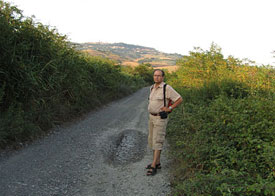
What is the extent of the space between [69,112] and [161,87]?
5739 mm

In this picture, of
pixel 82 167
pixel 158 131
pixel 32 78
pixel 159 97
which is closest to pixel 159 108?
pixel 159 97

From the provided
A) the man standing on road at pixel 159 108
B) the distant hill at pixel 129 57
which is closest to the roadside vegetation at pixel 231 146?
the man standing on road at pixel 159 108

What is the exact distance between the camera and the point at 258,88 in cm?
620

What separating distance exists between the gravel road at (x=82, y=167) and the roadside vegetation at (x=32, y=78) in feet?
1.90

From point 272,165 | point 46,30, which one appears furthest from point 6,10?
point 272,165

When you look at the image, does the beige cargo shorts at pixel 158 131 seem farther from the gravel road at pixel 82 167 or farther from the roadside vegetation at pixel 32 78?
the roadside vegetation at pixel 32 78

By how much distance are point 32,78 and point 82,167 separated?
317cm

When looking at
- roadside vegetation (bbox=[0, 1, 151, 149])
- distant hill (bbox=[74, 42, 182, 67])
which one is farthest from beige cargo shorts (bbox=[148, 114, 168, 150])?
distant hill (bbox=[74, 42, 182, 67])

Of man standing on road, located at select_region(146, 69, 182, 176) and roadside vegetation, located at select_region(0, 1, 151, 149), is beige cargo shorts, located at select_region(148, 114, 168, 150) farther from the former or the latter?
roadside vegetation, located at select_region(0, 1, 151, 149)

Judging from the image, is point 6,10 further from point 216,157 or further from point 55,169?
point 216,157

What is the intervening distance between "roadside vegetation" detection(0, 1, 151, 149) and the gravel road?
0.58 m

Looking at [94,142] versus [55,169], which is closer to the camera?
[55,169]

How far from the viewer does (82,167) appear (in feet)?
15.4

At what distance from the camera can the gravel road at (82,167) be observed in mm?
3738
